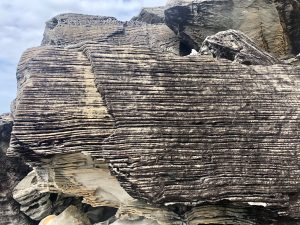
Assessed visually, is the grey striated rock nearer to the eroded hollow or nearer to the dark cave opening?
the eroded hollow

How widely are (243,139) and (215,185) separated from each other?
1.31 meters

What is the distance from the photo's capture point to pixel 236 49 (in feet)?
40.7

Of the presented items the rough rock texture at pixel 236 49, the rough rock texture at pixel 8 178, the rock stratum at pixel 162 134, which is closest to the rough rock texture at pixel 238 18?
the rough rock texture at pixel 236 49

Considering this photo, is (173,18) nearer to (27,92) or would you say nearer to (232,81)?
(232,81)

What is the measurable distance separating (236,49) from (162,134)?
3877 millimetres

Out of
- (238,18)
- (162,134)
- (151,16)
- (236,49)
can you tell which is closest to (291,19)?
(238,18)

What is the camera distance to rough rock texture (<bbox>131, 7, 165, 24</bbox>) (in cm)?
2105

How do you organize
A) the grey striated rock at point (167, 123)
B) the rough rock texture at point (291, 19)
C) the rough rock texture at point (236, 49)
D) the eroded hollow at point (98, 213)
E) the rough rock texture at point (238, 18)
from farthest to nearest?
the rough rock texture at point (238, 18) < the rough rock texture at point (291, 19) < the eroded hollow at point (98, 213) < the rough rock texture at point (236, 49) < the grey striated rock at point (167, 123)

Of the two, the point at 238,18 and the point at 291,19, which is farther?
the point at 238,18

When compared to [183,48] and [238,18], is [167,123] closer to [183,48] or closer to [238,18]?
[238,18]

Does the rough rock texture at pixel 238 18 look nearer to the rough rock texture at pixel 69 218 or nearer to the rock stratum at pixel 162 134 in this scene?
the rock stratum at pixel 162 134

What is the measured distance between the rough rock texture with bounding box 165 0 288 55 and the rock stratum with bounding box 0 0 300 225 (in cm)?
269

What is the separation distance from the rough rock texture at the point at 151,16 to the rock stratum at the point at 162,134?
855 centimetres

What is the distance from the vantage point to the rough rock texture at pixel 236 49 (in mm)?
12328
